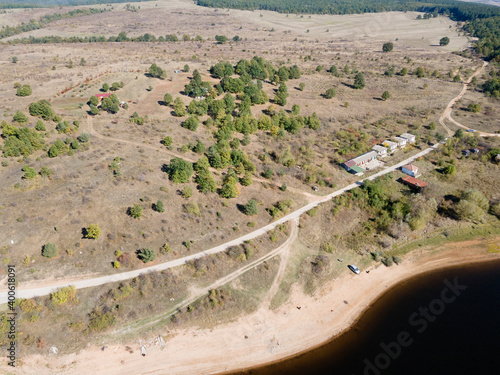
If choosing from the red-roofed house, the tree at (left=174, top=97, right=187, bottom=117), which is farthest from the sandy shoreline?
the tree at (left=174, top=97, right=187, bottom=117)

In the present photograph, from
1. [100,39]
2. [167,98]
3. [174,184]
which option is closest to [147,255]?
[174,184]

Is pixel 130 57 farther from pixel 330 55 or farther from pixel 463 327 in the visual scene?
pixel 463 327

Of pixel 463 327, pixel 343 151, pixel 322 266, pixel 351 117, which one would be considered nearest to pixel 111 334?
pixel 322 266

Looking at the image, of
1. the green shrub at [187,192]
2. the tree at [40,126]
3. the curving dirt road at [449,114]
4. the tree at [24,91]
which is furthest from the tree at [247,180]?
the tree at [24,91]

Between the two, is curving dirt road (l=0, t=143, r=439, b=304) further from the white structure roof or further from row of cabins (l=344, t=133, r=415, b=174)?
the white structure roof

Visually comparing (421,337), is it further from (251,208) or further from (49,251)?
(49,251)
